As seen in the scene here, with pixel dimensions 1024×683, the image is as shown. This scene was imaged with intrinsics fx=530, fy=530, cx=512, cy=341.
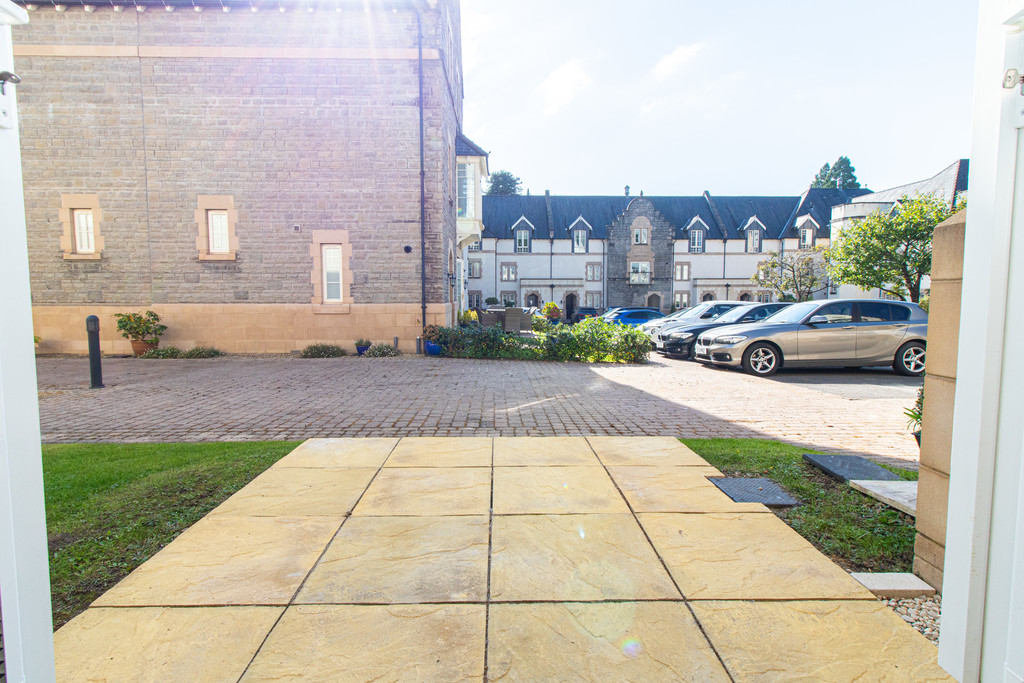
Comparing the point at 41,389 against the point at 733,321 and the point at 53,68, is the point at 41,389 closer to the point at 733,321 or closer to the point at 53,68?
the point at 53,68

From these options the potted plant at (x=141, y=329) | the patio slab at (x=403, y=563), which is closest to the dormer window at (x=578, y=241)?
the potted plant at (x=141, y=329)

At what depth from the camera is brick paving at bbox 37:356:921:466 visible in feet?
18.6

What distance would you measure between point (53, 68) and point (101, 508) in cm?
1559

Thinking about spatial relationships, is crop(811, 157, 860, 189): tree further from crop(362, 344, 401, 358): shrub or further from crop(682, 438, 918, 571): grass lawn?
crop(682, 438, 918, 571): grass lawn

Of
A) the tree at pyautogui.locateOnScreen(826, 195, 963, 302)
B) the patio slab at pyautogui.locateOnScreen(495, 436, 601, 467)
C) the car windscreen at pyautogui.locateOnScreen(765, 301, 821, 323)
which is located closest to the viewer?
the patio slab at pyautogui.locateOnScreen(495, 436, 601, 467)

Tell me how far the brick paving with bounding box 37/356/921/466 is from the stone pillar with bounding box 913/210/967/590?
2.32 meters

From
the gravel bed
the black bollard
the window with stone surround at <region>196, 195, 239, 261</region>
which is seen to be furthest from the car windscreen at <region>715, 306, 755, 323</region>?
the black bollard

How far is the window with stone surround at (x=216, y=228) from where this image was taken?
1377cm

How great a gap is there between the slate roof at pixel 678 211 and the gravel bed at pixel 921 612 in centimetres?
3969

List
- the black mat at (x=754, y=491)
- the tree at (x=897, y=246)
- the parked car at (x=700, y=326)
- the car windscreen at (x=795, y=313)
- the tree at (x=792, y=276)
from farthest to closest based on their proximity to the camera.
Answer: the tree at (x=792, y=276) → the tree at (x=897, y=246) → the parked car at (x=700, y=326) → the car windscreen at (x=795, y=313) → the black mat at (x=754, y=491)

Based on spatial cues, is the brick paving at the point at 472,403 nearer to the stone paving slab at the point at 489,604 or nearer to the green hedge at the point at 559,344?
the green hedge at the point at 559,344

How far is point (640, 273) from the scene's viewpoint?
1636 inches

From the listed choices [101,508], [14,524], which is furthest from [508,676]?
[101,508]

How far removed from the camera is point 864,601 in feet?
7.93
